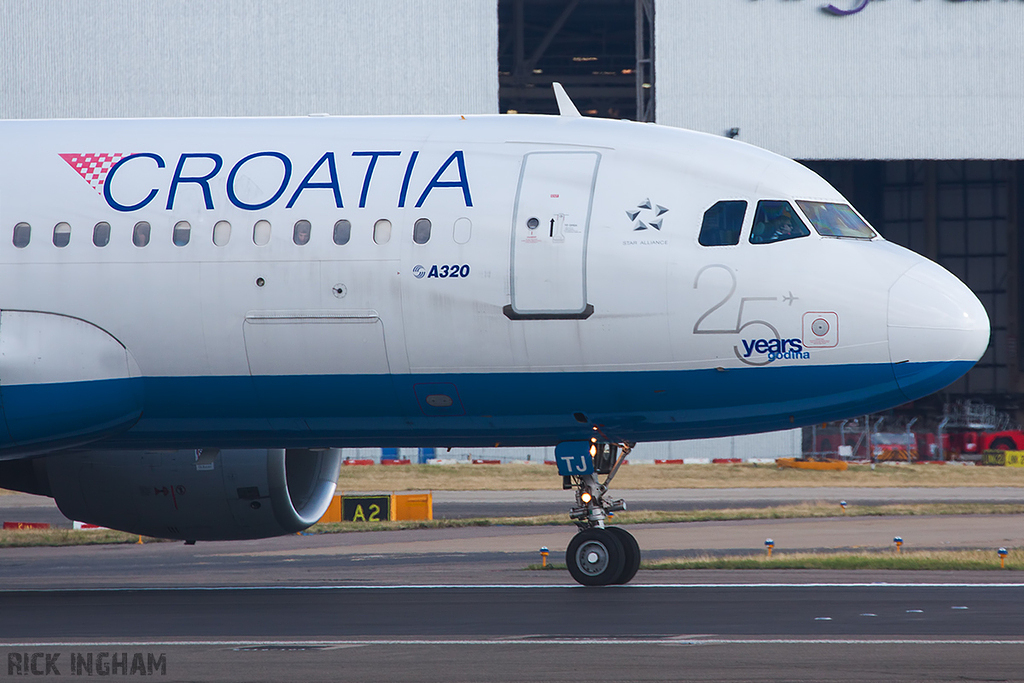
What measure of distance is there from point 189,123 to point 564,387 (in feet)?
19.9

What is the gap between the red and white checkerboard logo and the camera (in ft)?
50.0

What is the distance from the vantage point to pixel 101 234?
14.9 meters

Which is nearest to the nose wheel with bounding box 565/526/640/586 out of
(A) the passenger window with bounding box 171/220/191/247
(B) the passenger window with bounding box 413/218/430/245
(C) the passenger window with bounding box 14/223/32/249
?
(B) the passenger window with bounding box 413/218/430/245

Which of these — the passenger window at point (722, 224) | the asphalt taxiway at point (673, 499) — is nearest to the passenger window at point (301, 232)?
the passenger window at point (722, 224)

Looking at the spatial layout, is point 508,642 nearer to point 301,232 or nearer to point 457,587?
point 457,587

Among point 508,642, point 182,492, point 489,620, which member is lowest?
point 489,620

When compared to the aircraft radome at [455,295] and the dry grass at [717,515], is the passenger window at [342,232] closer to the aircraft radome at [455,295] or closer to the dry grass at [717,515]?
the aircraft radome at [455,295]

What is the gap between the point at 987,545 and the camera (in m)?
22.4

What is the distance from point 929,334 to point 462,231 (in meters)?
5.45

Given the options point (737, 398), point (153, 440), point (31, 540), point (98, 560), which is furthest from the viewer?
point (31, 540)

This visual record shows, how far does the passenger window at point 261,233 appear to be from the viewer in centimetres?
1466

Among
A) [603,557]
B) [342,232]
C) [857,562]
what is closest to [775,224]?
[603,557]

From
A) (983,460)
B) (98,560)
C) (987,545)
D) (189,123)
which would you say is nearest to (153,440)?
(189,123)

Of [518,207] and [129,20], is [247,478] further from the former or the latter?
[129,20]
